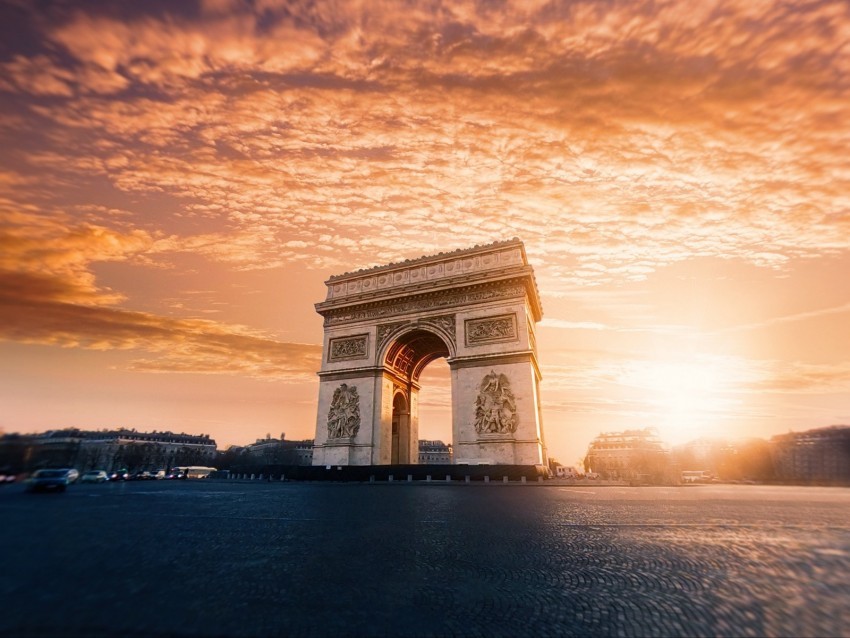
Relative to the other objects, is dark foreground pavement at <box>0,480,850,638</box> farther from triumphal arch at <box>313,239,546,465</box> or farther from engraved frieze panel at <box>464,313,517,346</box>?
engraved frieze panel at <box>464,313,517,346</box>

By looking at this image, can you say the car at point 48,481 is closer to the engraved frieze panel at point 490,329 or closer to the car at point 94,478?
the car at point 94,478

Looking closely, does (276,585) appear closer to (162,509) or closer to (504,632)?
(504,632)

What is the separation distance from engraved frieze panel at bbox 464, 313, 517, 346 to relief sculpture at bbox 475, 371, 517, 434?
1.95 m

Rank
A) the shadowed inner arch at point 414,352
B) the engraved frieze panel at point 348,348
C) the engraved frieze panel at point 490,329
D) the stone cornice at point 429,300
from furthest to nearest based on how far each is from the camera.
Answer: the shadowed inner arch at point 414,352 → the engraved frieze panel at point 348,348 → the stone cornice at point 429,300 → the engraved frieze panel at point 490,329

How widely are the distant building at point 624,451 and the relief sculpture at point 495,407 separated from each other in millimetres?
64377

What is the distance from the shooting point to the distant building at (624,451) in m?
77.1

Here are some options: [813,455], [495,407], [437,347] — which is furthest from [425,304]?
[813,455]

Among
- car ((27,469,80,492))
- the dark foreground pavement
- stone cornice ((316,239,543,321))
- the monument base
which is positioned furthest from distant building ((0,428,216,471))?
the dark foreground pavement

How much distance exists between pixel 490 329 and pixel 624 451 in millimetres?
77691

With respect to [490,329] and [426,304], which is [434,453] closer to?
[426,304]

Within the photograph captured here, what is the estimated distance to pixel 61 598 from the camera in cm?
248

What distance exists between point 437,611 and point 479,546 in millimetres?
2024

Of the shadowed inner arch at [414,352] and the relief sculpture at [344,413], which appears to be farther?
the shadowed inner arch at [414,352]

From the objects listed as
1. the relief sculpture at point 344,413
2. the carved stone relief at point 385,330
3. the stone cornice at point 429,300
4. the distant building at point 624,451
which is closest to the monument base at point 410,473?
the relief sculpture at point 344,413
